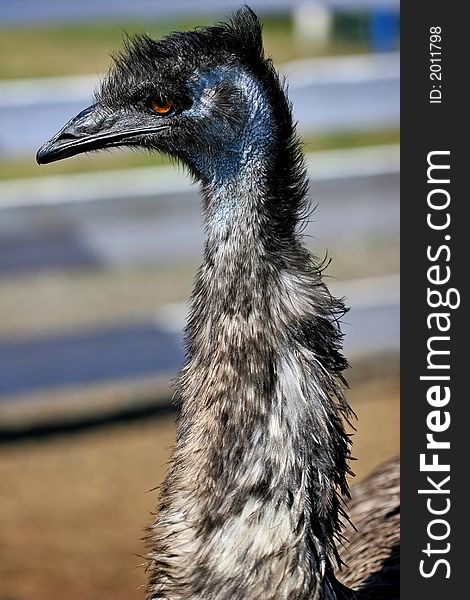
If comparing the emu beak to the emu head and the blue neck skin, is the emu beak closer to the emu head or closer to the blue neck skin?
the emu head

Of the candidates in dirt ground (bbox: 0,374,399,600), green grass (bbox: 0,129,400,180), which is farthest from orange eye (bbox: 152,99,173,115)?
green grass (bbox: 0,129,400,180)

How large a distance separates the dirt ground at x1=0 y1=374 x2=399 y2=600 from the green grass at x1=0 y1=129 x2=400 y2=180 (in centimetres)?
374

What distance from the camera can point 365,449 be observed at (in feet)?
20.9

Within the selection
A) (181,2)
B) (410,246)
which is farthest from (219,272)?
(181,2)

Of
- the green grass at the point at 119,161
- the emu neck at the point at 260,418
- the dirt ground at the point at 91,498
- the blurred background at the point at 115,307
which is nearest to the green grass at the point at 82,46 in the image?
the green grass at the point at 119,161

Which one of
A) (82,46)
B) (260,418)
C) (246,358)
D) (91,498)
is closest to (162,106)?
(246,358)

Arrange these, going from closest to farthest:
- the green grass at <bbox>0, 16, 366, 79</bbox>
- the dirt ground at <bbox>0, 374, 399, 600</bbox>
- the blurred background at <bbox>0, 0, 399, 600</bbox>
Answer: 1. the dirt ground at <bbox>0, 374, 399, 600</bbox>
2. the blurred background at <bbox>0, 0, 399, 600</bbox>
3. the green grass at <bbox>0, 16, 366, 79</bbox>

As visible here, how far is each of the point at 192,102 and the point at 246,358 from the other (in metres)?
0.60

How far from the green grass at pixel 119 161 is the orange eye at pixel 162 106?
698cm

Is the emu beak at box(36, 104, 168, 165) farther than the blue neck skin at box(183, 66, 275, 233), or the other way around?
the emu beak at box(36, 104, 168, 165)

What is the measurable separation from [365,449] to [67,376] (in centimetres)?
162

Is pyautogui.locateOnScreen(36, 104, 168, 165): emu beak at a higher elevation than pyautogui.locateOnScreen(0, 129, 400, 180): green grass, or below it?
below

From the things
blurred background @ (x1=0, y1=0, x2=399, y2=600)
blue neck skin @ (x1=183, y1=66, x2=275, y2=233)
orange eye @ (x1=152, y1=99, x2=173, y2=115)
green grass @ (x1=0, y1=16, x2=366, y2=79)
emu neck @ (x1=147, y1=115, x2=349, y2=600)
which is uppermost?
green grass @ (x1=0, y1=16, x2=366, y2=79)

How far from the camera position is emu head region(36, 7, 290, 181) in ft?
9.36
